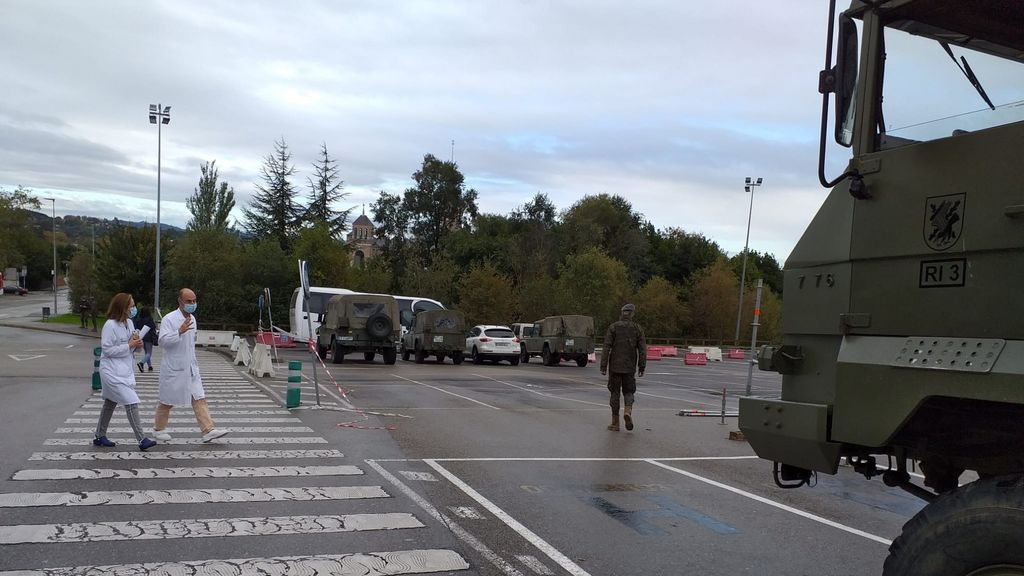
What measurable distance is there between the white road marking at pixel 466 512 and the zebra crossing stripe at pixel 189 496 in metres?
0.80

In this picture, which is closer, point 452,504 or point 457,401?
point 452,504

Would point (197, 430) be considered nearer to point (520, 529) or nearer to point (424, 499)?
point (424, 499)

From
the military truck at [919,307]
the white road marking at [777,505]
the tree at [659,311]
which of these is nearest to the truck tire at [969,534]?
the military truck at [919,307]

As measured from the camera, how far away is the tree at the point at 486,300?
5259 centimetres

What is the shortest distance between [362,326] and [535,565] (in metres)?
23.5

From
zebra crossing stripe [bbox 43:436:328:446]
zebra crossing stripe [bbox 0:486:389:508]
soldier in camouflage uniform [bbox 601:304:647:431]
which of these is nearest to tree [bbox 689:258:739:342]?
soldier in camouflage uniform [bbox 601:304:647:431]

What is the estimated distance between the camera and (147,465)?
826 cm

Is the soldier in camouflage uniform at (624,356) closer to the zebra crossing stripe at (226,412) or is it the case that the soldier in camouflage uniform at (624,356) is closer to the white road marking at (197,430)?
the white road marking at (197,430)

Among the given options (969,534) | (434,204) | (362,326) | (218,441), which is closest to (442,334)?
(362,326)

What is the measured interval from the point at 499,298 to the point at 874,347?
163ft

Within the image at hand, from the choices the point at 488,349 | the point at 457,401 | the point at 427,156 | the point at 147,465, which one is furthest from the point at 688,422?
the point at 427,156

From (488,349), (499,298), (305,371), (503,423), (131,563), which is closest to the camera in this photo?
(131,563)

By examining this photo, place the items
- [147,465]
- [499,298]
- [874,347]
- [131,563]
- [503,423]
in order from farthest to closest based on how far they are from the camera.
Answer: [499,298] → [503,423] → [147,465] → [131,563] → [874,347]

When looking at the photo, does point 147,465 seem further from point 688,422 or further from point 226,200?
point 226,200
